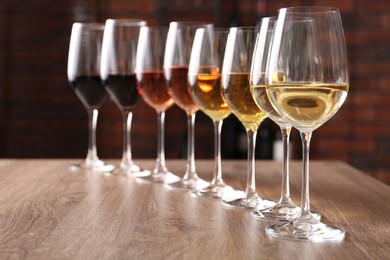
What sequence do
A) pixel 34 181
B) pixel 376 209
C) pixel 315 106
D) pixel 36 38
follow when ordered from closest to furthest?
pixel 315 106 < pixel 376 209 < pixel 34 181 < pixel 36 38

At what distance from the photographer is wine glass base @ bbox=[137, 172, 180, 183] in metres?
1.33

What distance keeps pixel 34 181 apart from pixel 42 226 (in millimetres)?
430

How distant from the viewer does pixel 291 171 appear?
1483 mm

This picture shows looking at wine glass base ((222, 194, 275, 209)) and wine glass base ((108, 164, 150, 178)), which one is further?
wine glass base ((108, 164, 150, 178))

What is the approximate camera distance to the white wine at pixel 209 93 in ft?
3.89

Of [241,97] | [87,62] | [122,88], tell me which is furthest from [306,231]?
[87,62]

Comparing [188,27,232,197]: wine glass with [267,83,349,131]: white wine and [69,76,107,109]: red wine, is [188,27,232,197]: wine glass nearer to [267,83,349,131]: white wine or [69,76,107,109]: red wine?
[267,83,349,131]: white wine

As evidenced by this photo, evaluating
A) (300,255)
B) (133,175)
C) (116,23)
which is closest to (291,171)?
(133,175)

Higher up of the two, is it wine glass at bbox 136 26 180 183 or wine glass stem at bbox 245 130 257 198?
wine glass at bbox 136 26 180 183

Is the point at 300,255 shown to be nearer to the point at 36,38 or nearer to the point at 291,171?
the point at 291,171

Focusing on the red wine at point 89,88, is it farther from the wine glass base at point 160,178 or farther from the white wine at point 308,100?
the white wine at point 308,100

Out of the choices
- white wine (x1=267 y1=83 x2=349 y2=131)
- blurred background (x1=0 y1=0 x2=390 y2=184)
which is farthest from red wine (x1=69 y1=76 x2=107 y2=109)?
blurred background (x1=0 y1=0 x2=390 y2=184)

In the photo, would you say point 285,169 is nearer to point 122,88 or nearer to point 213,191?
point 213,191

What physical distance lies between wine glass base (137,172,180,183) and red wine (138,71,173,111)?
14 cm
